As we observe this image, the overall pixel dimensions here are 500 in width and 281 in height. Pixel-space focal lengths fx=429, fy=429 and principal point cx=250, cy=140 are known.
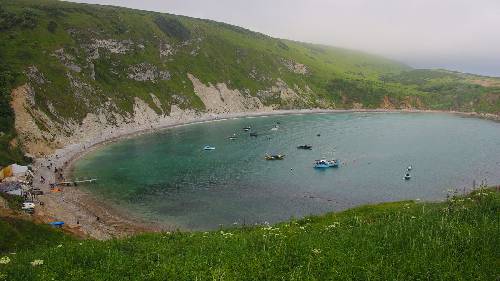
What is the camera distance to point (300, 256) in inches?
1183

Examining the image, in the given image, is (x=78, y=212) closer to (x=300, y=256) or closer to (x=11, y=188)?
(x=11, y=188)

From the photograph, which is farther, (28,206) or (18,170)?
(18,170)

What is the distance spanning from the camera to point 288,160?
138500 millimetres

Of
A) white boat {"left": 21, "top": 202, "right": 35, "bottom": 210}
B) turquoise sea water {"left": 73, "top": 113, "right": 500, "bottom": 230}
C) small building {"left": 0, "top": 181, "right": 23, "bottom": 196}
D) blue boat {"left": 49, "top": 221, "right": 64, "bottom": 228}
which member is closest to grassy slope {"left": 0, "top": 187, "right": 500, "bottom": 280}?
turquoise sea water {"left": 73, "top": 113, "right": 500, "bottom": 230}

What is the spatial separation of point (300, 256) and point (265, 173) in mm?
89088

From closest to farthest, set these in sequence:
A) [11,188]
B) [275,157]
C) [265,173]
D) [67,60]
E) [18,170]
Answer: [11,188] < [18,170] < [265,173] < [275,157] < [67,60]

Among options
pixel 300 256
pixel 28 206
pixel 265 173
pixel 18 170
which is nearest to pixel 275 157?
pixel 265 173

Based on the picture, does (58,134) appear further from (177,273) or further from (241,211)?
(177,273)

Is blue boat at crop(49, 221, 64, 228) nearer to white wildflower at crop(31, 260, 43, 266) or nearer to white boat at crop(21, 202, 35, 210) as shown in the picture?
white boat at crop(21, 202, 35, 210)

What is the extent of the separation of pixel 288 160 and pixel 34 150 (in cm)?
7710

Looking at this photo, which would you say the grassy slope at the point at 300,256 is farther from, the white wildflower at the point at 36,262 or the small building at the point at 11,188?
the small building at the point at 11,188

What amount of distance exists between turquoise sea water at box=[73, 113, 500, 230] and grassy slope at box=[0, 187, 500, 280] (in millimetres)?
43826

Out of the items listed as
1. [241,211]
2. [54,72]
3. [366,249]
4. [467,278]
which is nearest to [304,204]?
[241,211]

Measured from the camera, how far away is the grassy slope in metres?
26.6
